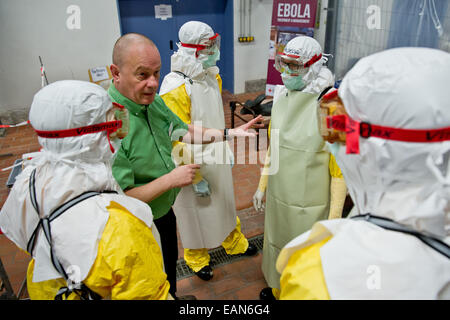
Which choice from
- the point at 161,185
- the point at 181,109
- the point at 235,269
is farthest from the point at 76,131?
the point at 235,269

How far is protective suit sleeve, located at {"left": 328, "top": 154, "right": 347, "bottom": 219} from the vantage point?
1.83 meters

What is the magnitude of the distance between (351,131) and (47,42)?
6.26 metres

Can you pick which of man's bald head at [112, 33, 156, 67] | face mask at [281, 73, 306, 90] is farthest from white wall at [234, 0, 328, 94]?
man's bald head at [112, 33, 156, 67]

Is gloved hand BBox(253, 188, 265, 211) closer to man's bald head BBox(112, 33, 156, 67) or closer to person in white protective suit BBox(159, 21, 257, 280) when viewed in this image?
person in white protective suit BBox(159, 21, 257, 280)

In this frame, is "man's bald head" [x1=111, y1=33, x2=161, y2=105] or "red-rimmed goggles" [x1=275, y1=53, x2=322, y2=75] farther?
"red-rimmed goggles" [x1=275, y1=53, x2=322, y2=75]

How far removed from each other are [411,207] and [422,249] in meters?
0.11

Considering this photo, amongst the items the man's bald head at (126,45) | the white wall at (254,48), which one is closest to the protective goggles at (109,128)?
the man's bald head at (126,45)

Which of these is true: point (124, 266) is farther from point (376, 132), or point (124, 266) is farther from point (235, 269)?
point (235, 269)

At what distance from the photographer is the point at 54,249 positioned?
1045 millimetres

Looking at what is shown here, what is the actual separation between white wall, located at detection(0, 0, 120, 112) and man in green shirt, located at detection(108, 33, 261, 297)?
188 inches

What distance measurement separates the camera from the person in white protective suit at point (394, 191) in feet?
2.56

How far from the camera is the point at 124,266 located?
1014mm

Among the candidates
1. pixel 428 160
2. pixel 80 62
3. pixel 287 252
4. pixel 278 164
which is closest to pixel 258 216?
pixel 278 164

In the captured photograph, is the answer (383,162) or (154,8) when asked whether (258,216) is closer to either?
(383,162)
